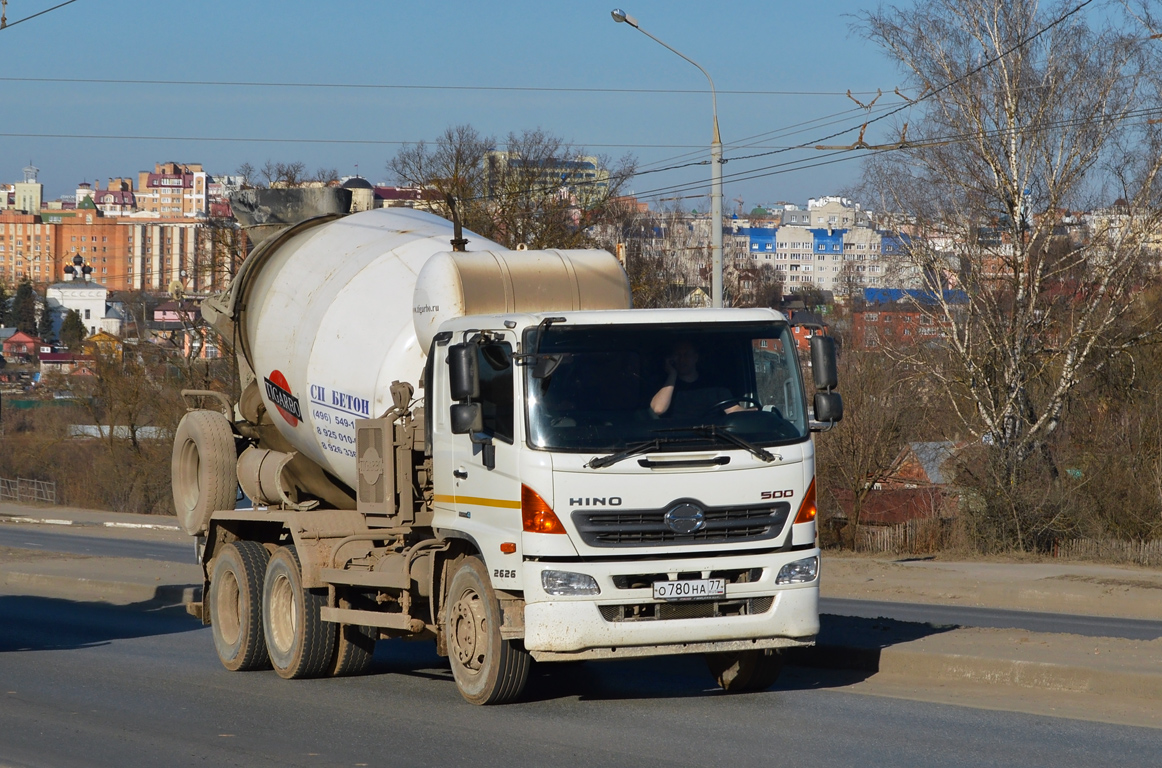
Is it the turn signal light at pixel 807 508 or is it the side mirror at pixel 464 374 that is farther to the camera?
the turn signal light at pixel 807 508

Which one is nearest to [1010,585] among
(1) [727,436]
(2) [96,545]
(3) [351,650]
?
(3) [351,650]

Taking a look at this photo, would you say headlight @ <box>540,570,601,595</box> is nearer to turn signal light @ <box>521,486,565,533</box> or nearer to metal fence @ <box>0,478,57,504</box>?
turn signal light @ <box>521,486,565,533</box>

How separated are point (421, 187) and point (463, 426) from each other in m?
Result: 34.4

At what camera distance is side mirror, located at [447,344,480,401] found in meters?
8.01

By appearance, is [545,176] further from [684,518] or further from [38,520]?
[684,518]

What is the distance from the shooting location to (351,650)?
10.3 meters

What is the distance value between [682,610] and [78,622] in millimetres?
9503

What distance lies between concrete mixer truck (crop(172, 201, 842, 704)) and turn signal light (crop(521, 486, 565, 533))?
13mm

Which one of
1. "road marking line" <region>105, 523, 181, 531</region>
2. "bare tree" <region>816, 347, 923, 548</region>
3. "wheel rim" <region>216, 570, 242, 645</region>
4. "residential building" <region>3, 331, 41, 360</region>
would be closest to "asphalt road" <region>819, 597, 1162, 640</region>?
"wheel rim" <region>216, 570, 242, 645</region>

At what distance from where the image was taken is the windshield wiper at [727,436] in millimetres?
8039

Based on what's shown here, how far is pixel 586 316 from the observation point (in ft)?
27.0

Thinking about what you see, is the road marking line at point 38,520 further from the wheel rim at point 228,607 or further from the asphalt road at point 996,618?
the wheel rim at point 228,607

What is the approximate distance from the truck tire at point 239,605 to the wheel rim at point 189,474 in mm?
676

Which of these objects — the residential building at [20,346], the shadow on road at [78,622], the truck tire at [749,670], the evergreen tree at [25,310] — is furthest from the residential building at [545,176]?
the evergreen tree at [25,310]
